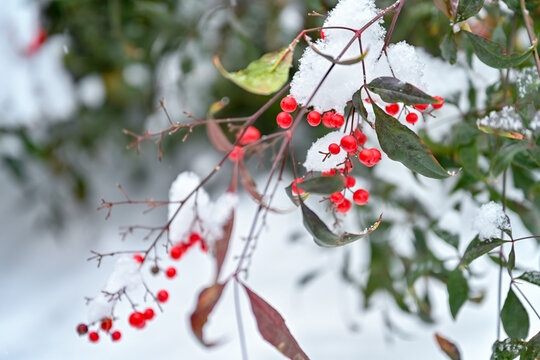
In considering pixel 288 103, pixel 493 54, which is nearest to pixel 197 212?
pixel 288 103

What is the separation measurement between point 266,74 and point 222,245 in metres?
0.15

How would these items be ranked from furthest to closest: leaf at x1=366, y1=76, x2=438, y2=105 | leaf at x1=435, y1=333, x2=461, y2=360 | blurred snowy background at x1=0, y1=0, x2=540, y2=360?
blurred snowy background at x1=0, y1=0, x2=540, y2=360 < leaf at x1=435, y1=333, x2=461, y2=360 < leaf at x1=366, y1=76, x2=438, y2=105

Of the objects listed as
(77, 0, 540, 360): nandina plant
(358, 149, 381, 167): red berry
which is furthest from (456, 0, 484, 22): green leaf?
(358, 149, 381, 167): red berry

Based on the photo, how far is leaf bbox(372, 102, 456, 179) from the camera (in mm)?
289

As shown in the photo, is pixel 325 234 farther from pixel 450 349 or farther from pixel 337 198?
pixel 450 349

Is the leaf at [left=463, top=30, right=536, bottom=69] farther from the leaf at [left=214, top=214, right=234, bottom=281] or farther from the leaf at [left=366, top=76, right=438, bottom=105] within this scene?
the leaf at [left=214, top=214, right=234, bottom=281]

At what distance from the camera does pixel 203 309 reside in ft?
1.15

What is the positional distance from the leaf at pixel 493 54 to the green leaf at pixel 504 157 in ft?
0.30

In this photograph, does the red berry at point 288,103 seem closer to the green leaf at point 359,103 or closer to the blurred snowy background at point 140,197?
the green leaf at point 359,103

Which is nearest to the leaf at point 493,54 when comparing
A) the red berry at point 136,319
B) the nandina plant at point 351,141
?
the nandina plant at point 351,141

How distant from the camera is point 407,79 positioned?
0.32 metres

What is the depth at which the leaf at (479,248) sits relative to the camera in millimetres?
332

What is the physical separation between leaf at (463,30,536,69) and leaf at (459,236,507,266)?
0.38 ft

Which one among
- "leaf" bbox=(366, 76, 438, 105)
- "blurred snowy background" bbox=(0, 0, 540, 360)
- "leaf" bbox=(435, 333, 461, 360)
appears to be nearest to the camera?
"leaf" bbox=(366, 76, 438, 105)
